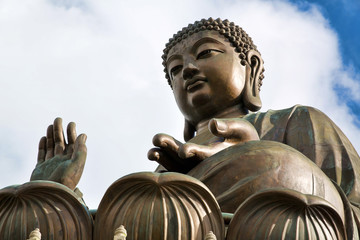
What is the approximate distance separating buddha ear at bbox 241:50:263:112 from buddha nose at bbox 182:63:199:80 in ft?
2.17

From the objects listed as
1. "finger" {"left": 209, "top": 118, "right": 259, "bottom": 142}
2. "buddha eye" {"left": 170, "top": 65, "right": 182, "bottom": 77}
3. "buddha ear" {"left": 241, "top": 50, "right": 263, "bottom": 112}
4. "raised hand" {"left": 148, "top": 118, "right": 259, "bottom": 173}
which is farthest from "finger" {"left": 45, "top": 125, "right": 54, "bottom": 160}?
"buddha ear" {"left": 241, "top": 50, "right": 263, "bottom": 112}

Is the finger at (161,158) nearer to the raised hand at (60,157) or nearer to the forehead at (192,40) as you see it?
the raised hand at (60,157)

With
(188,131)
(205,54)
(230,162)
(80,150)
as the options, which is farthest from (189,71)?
(230,162)

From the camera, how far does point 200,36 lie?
1093 cm

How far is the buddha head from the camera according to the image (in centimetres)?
1053

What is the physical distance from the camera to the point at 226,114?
10680 millimetres

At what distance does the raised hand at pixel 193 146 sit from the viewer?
8500mm

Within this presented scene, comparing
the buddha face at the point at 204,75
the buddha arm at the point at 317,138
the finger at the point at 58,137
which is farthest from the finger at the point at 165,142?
the buddha face at the point at 204,75

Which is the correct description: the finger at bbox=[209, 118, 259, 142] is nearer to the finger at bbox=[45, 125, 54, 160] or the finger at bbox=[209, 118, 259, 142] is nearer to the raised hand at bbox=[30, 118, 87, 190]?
the raised hand at bbox=[30, 118, 87, 190]

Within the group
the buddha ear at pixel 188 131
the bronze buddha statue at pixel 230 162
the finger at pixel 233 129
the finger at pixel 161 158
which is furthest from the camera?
the buddha ear at pixel 188 131

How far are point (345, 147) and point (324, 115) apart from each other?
58 centimetres

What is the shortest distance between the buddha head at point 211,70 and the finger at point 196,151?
1.75m

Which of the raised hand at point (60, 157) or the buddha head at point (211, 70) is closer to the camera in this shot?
the raised hand at point (60, 157)

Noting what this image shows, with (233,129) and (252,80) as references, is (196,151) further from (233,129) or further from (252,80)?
(252,80)
